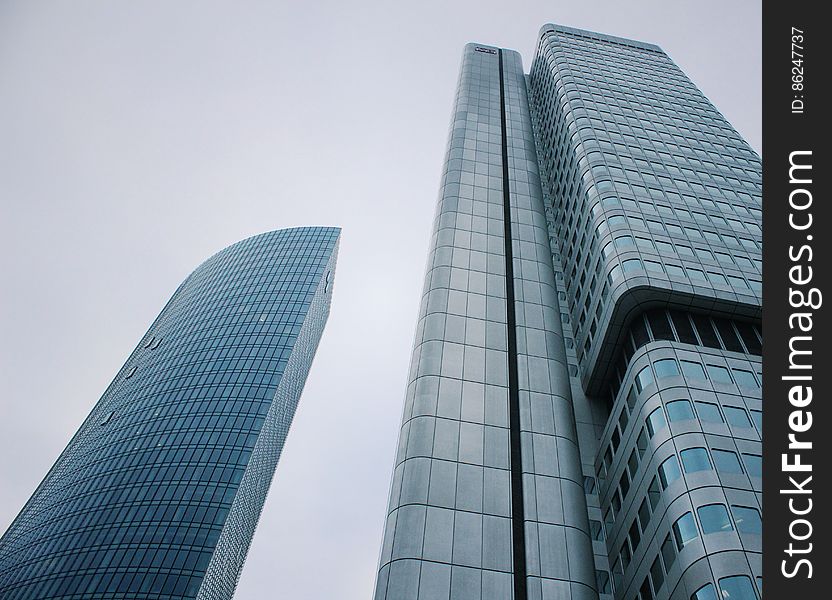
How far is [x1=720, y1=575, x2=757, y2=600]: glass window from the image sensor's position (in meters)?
24.7

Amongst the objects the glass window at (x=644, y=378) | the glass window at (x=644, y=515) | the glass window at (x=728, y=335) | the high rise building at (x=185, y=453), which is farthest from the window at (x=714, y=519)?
the high rise building at (x=185, y=453)

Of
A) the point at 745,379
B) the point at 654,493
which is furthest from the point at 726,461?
the point at 745,379

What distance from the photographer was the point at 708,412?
33.0 metres

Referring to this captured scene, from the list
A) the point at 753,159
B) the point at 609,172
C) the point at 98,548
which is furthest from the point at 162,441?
the point at 753,159

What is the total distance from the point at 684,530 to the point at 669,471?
3.40m

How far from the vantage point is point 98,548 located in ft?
384

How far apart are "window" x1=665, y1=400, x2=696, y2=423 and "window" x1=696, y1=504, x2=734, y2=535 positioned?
551 cm

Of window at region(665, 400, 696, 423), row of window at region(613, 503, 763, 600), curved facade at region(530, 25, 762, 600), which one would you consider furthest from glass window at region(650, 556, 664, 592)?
window at region(665, 400, 696, 423)

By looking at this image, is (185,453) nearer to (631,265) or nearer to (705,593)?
(631,265)

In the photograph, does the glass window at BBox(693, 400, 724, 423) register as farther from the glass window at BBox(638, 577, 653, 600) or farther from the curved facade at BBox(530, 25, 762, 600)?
the glass window at BBox(638, 577, 653, 600)

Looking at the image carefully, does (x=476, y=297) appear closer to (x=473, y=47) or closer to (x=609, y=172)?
(x=609, y=172)

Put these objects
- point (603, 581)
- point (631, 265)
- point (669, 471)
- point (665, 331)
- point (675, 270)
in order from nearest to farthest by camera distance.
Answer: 1. point (669, 471)
2. point (603, 581)
3. point (665, 331)
4. point (675, 270)
5. point (631, 265)
